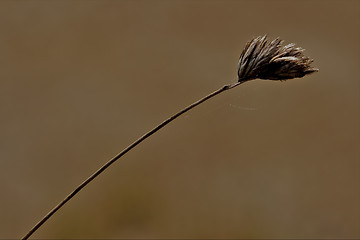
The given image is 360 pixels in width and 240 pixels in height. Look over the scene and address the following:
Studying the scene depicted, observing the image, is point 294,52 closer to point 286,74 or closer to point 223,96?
point 286,74

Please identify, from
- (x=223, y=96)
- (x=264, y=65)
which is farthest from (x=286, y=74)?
(x=223, y=96)

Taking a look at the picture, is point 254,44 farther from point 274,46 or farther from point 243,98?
point 243,98

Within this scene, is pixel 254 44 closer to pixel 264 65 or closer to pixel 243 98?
pixel 264 65

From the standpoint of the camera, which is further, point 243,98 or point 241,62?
point 243,98

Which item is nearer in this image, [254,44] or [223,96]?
[254,44]

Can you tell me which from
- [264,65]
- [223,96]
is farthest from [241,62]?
[223,96]
